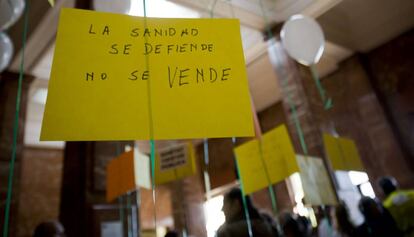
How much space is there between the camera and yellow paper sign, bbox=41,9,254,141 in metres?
0.57

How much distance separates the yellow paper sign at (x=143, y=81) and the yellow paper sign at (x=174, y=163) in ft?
4.06

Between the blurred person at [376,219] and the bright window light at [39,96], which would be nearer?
the blurred person at [376,219]

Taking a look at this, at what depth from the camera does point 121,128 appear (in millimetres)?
572

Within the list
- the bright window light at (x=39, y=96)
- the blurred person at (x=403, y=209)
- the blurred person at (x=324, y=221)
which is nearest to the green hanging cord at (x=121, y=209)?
the blurred person at (x=324, y=221)

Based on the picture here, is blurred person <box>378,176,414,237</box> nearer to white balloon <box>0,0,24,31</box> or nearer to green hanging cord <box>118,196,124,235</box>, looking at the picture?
green hanging cord <box>118,196,124,235</box>

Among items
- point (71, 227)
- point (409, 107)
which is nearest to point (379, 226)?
point (71, 227)

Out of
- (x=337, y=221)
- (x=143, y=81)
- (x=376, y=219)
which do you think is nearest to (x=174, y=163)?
(x=337, y=221)

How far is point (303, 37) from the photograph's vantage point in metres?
2.59

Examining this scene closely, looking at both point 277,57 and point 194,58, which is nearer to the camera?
point 194,58

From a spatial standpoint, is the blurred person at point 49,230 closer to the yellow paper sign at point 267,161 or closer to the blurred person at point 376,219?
the yellow paper sign at point 267,161

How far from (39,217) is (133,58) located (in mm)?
7380

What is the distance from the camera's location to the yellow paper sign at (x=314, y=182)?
5.14ft

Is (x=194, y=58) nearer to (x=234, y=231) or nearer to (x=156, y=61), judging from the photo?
(x=156, y=61)

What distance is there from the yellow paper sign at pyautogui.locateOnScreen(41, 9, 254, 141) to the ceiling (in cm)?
260
